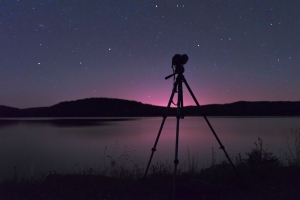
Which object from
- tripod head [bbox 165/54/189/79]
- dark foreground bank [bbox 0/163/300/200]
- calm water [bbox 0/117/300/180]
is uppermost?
tripod head [bbox 165/54/189/79]

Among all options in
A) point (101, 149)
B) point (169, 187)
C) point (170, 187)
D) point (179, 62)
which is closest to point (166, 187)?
point (169, 187)

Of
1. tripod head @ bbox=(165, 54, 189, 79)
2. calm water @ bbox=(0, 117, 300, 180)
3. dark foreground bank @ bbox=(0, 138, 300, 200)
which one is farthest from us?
calm water @ bbox=(0, 117, 300, 180)

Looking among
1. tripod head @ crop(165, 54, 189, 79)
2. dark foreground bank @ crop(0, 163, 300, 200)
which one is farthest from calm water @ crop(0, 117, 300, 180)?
tripod head @ crop(165, 54, 189, 79)

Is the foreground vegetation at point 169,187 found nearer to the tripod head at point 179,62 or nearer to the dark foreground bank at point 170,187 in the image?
the dark foreground bank at point 170,187

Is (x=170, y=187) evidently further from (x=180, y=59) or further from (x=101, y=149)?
(x=101, y=149)

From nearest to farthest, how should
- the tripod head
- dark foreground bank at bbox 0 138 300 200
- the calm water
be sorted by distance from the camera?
dark foreground bank at bbox 0 138 300 200 → the tripod head → the calm water

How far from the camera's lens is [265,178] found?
5617mm

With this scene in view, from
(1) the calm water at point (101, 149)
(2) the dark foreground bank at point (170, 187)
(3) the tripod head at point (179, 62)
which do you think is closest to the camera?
(2) the dark foreground bank at point (170, 187)

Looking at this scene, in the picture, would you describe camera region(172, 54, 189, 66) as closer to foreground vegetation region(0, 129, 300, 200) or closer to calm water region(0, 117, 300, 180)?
foreground vegetation region(0, 129, 300, 200)

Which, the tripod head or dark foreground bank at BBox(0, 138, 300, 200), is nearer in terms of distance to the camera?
dark foreground bank at BBox(0, 138, 300, 200)

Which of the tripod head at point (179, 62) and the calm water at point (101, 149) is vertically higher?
the tripod head at point (179, 62)

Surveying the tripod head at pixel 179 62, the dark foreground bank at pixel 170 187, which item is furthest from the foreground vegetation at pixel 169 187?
the tripod head at pixel 179 62

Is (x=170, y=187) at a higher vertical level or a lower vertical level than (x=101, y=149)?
higher

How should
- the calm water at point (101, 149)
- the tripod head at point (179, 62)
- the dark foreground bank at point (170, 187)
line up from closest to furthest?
the dark foreground bank at point (170, 187), the tripod head at point (179, 62), the calm water at point (101, 149)
